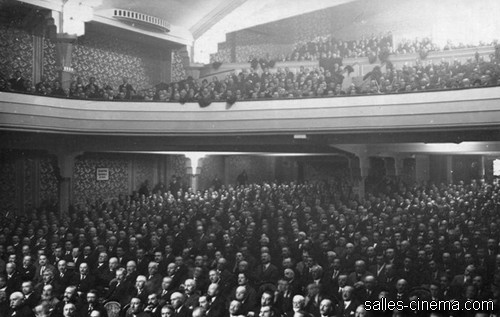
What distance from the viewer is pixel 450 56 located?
16.2 metres

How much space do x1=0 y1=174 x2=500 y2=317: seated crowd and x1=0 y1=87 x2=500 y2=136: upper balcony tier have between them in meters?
1.67

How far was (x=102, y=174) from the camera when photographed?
16938 millimetres

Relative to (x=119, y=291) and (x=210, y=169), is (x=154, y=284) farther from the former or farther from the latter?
(x=210, y=169)

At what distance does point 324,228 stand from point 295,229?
798 millimetres

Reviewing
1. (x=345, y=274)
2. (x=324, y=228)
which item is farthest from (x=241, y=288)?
(x=324, y=228)

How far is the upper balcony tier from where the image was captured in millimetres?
11414

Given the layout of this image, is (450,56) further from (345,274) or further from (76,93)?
(345,274)

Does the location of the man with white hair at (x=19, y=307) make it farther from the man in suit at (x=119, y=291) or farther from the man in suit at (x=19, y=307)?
the man in suit at (x=119, y=291)

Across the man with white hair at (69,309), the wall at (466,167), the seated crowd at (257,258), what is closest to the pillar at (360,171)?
the seated crowd at (257,258)

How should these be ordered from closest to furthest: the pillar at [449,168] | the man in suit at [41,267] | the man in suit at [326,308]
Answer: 1. the man in suit at [326,308]
2. the man in suit at [41,267]
3. the pillar at [449,168]

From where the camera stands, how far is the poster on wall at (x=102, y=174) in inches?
663

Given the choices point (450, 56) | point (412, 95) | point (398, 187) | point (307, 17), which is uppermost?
point (307, 17)

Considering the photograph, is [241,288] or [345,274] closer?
[241,288]

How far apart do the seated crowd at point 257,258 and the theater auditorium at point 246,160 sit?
3 centimetres
